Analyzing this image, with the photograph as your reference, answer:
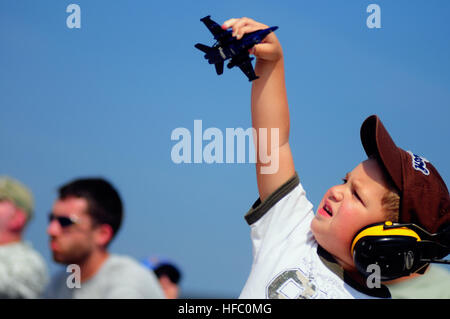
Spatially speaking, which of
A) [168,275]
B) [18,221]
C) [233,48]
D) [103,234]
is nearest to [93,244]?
[103,234]

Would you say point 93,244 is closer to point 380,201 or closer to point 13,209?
point 13,209

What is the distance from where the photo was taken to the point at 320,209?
321cm

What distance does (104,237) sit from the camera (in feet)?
8.44

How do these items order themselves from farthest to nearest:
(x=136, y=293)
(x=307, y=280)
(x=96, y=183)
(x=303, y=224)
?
(x=303, y=224) < (x=307, y=280) < (x=96, y=183) < (x=136, y=293)

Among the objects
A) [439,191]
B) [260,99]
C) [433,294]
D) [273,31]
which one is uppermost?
[273,31]

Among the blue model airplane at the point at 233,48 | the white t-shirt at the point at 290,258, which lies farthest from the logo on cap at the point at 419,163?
the blue model airplane at the point at 233,48

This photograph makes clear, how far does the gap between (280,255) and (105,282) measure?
38.7 inches

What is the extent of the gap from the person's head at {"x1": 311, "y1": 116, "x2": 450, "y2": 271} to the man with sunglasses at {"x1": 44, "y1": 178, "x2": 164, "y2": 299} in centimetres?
103

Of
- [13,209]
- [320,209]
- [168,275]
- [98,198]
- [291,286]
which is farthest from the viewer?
[168,275]

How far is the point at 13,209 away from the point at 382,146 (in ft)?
6.04

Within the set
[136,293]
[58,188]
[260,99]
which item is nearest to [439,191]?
[260,99]

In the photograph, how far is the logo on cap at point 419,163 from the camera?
3.20 m

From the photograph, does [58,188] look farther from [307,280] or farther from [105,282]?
[307,280]

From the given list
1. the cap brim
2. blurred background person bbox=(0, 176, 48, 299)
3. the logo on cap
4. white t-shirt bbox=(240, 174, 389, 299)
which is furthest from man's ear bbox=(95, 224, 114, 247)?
the logo on cap
